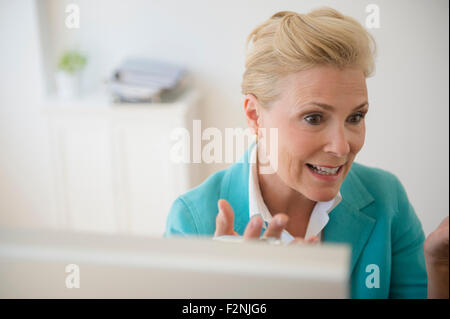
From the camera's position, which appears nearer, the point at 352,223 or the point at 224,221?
the point at 224,221

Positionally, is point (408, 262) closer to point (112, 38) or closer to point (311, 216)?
point (311, 216)

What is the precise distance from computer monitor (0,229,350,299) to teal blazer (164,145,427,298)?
0.40 meters

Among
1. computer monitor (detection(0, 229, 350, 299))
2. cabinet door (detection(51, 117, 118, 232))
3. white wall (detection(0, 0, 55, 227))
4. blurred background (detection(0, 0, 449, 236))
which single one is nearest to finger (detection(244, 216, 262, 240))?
computer monitor (detection(0, 229, 350, 299))

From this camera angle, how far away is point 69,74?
4.88 feet

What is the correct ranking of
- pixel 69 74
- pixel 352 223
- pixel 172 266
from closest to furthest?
pixel 172 266, pixel 352 223, pixel 69 74

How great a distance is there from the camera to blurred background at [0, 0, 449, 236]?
0.90 metres

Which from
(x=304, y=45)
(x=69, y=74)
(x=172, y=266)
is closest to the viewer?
(x=172, y=266)

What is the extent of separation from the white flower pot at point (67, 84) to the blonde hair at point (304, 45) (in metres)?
0.92

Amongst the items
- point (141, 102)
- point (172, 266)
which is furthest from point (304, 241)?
point (141, 102)

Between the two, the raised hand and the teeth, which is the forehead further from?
the raised hand

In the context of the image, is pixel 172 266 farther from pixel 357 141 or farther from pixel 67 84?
pixel 67 84

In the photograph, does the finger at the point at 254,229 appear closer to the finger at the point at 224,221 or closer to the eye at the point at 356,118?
the finger at the point at 224,221

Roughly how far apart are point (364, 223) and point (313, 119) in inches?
8.2
